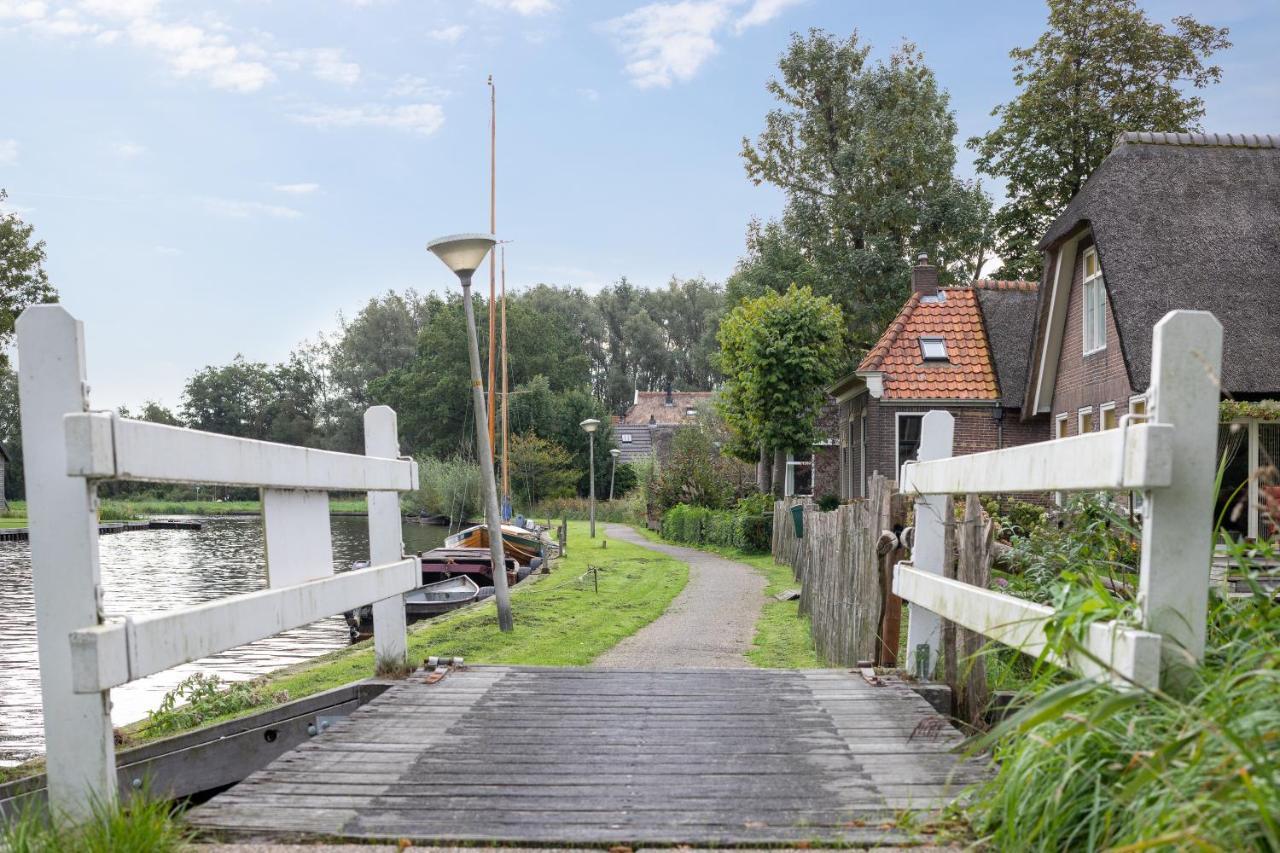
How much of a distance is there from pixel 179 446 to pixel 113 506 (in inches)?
2329

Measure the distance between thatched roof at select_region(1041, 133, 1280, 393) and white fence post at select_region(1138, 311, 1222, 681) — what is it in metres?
15.2

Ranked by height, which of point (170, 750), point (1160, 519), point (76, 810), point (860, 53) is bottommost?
point (170, 750)

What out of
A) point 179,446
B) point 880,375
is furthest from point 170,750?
point 880,375

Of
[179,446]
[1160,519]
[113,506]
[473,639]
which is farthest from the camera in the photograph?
[113,506]

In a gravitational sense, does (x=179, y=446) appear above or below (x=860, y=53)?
below

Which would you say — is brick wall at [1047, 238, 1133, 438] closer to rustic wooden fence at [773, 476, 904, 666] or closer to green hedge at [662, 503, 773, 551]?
green hedge at [662, 503, 773, 551]

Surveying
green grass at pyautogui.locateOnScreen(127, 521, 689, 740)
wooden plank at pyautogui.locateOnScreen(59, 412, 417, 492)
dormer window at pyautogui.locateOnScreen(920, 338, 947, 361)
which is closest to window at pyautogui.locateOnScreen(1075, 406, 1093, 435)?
dormer window at pyautogui.locateOnScreen(920, 338, 947, 361)

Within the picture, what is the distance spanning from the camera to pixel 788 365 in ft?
84.9

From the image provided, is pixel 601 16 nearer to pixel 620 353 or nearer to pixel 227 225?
pixel 227 225

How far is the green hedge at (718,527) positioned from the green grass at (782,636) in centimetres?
591

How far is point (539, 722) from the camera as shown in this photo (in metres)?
4.32

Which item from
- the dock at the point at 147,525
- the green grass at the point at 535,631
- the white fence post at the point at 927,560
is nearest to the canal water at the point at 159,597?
the dock at the point at 147,525

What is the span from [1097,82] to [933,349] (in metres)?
10.7

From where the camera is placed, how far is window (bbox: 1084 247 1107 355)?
18703mm
